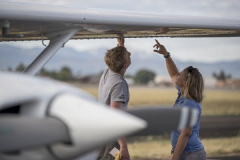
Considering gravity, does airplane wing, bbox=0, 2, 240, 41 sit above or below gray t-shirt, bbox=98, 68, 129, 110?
above

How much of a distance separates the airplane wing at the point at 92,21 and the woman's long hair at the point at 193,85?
511 millimetres

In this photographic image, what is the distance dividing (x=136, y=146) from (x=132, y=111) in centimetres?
1831

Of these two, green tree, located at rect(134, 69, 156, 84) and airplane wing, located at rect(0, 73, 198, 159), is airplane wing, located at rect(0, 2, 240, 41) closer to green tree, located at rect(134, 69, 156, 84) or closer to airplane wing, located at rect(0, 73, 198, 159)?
airplane wing, located at rect(0, 73, 198, 159)

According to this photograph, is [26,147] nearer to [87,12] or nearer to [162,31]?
[87,12]

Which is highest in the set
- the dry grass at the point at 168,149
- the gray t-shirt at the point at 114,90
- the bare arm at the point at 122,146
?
the dry grass at the point at 168,149

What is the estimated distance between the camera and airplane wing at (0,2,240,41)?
446cm

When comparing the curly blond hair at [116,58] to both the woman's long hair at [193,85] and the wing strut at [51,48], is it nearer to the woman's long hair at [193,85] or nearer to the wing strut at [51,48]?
the wing strut at [51,48]

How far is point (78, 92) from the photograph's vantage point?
362 centimetres

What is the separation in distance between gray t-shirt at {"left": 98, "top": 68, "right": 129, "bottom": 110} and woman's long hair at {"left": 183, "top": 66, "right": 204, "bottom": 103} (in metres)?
0.66

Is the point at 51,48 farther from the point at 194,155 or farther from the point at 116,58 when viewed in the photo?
the point at 194,155

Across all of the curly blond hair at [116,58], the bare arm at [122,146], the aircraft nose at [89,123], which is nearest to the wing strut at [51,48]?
the curly blond hair at [116,58]

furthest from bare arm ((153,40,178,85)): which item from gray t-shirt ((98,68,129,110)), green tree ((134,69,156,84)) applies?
green tree ((134,69,156,84))

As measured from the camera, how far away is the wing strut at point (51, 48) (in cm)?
470

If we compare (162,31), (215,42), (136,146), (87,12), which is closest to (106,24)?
(87,12)
